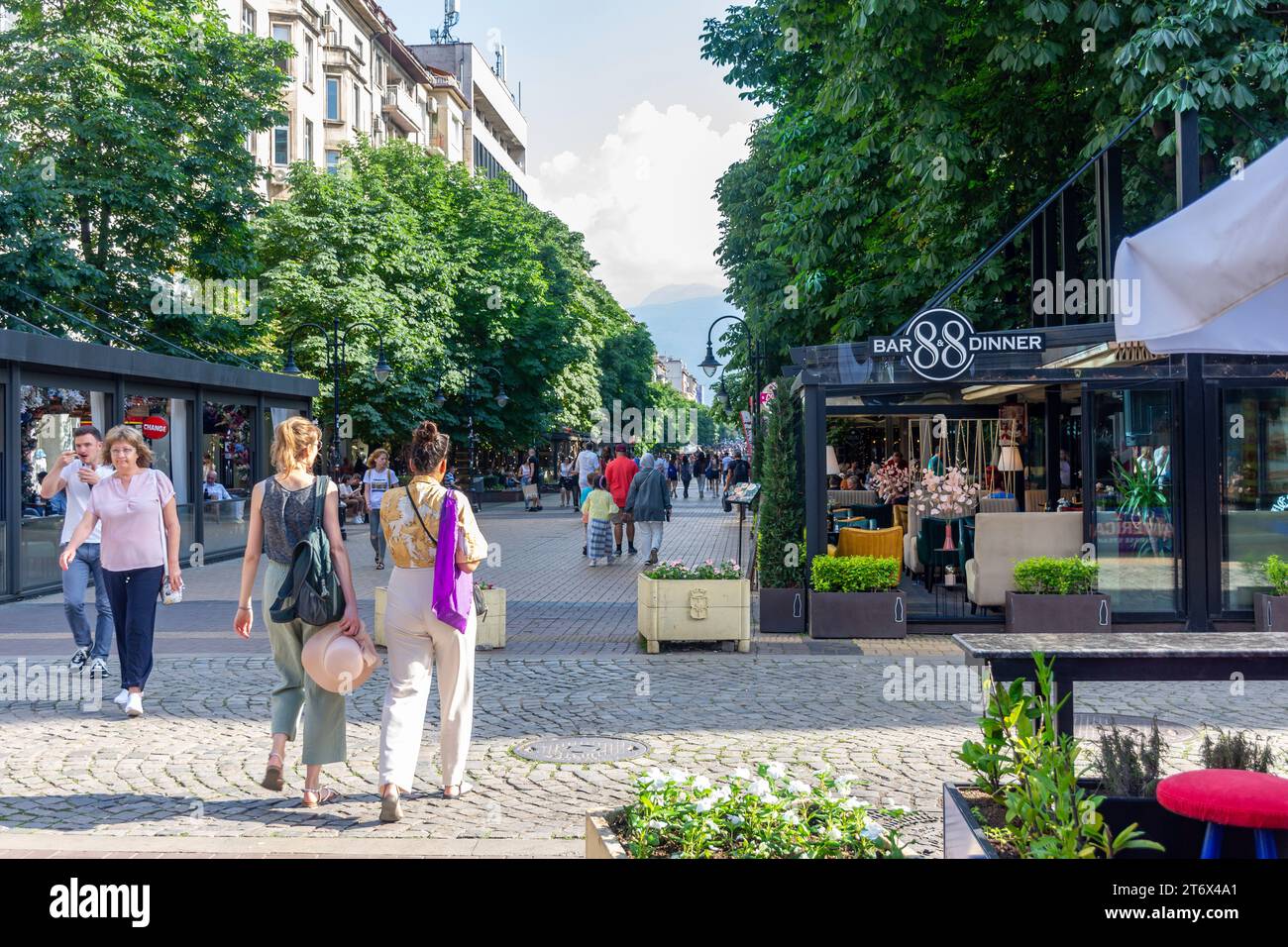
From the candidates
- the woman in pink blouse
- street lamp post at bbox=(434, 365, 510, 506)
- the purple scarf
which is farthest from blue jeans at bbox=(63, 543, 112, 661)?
street lamp post at bbox=(434, 365, 510, 506)

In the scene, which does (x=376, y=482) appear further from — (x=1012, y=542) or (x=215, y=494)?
(x=1012, y=542)

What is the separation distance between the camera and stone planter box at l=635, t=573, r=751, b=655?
36.8ft

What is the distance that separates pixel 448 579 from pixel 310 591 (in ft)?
2.12

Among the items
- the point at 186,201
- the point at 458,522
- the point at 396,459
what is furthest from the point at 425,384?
the point at 458,522

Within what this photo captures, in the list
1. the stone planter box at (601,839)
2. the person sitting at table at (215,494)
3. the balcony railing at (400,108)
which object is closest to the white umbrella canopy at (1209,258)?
the stone planter box at (601,839)

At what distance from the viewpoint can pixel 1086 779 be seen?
447 cm

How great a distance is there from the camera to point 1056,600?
11930mm

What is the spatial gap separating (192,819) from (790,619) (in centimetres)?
754

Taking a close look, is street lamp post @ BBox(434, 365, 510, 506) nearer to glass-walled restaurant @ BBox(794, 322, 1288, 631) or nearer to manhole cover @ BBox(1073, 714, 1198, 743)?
glass-walled restaurant @ BBox(794, 322, 1288, 631)

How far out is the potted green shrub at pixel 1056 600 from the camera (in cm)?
1191

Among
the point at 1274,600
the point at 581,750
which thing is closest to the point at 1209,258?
the point at 581,750

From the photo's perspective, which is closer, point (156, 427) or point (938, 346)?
point (938, 346)

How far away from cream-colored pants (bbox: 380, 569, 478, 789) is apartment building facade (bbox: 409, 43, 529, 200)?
225 feet
